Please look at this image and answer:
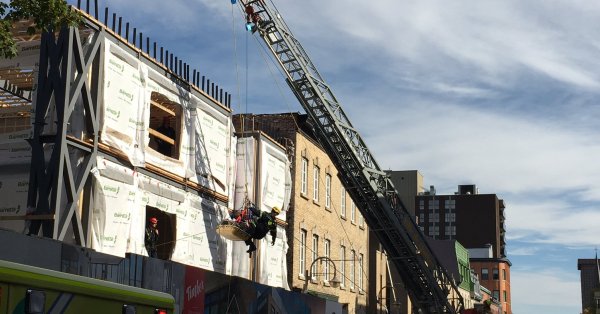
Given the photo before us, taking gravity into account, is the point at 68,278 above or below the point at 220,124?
below

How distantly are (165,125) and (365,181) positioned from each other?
7.92 meters

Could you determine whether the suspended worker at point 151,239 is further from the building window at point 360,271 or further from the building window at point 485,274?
the building window at point 485,274

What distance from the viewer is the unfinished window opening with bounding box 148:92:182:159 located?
2220cm

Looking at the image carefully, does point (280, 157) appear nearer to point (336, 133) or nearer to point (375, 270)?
point (336, 133)

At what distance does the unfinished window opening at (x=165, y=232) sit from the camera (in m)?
21.9

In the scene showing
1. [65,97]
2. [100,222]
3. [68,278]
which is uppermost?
[65,97]

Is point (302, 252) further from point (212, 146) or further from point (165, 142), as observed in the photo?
point (165, 142)

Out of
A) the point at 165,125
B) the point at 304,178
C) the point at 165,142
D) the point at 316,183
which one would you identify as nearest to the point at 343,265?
the point at 316,183

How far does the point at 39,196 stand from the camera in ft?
55.2

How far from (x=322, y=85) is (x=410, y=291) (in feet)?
30.9

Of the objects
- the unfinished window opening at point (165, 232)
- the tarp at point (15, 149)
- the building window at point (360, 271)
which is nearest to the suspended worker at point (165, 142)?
the unfinished window opening at point (165, 232)

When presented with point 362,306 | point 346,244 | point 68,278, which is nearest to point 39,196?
point 68,278

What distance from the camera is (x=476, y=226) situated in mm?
147000

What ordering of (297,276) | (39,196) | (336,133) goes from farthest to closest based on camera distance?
1. (297,276)
2. (336,133)
3. (39,196)
